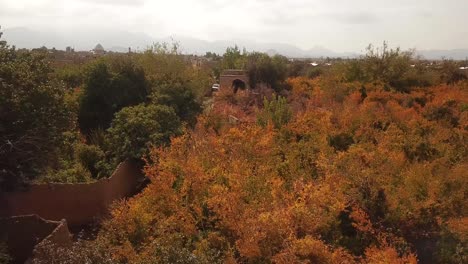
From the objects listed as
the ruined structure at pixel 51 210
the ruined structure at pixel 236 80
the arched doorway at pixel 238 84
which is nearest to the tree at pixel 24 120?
the ruined structure at pixel 51 210

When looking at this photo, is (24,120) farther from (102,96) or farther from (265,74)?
(265,74)

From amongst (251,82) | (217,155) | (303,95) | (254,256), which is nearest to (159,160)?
(217,155)

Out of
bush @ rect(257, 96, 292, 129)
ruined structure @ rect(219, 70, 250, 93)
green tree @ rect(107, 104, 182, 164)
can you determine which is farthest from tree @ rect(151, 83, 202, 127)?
ruined structure @ rect(219, 70, 250, 93)

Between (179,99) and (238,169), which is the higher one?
(179,99)

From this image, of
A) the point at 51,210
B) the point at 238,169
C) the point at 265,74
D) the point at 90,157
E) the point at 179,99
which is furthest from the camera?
the point at 265,74

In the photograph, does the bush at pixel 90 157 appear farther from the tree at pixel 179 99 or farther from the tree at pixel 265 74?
the tree at pixel 265 74

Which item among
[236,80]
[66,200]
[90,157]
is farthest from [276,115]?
[236,80]

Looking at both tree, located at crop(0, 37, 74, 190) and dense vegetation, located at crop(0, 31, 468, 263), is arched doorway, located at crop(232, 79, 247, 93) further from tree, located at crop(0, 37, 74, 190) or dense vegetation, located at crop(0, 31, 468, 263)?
tree, located at crop(0, 37, 74, 190)

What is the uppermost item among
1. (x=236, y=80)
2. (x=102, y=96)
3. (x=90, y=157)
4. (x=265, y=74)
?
(x=265, y=74)
